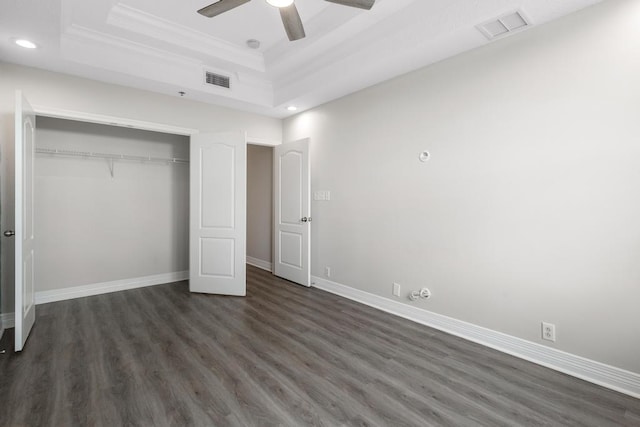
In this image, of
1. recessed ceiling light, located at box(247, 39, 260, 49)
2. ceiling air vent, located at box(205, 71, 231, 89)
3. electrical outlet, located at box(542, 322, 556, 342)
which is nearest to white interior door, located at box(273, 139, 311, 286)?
ceiling air vent, located at box(205, 71, 231, 89)

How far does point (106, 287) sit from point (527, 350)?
15.8 feet

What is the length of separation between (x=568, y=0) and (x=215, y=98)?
3.79m

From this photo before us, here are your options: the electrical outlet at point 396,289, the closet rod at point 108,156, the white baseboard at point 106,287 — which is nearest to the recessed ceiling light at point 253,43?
the closet rod at point 108,156

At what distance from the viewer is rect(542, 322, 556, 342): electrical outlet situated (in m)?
2.46

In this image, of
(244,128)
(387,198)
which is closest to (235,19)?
(244,128)

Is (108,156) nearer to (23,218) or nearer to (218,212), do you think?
(218,212)

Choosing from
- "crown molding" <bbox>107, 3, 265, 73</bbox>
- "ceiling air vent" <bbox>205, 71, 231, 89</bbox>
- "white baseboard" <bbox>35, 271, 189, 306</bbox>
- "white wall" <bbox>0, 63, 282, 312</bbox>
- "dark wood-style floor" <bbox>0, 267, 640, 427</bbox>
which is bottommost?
"dark wood-style floor" <bbox>0, 267, 640, 427</bbox>

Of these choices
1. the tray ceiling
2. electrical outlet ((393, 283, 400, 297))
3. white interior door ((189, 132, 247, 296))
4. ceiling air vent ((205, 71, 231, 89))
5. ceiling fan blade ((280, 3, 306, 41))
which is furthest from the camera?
white interior door ((189, 132, 247, 296))

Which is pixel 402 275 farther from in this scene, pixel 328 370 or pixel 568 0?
pixel 568 0

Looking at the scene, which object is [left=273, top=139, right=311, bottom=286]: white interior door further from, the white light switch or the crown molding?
the crown molding

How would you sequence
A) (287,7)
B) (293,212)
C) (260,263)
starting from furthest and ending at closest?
(260,263), (293,212), (287,7)

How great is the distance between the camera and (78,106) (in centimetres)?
356

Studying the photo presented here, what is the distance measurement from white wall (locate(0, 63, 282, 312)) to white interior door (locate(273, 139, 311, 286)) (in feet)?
Result: 2.93

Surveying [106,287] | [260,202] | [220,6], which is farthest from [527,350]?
[106,287]
